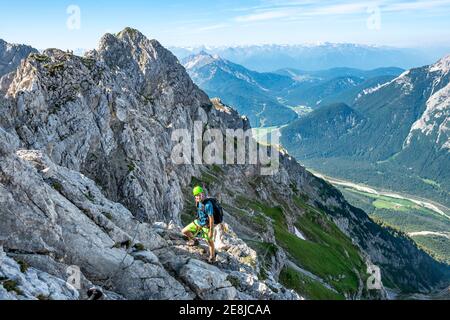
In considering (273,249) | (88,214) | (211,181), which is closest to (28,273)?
(88,214)

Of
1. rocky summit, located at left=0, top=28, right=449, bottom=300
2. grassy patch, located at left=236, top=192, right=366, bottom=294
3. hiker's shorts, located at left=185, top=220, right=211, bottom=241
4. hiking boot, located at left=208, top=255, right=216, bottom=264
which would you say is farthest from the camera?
grassy patch, located at left=236, top=192, right=366, bottom=294

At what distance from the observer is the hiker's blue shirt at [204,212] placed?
32438mm

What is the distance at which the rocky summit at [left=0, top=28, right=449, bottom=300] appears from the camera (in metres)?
25.7

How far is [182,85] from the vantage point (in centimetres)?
19538

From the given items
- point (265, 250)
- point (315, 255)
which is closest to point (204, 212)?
point (265, 250)

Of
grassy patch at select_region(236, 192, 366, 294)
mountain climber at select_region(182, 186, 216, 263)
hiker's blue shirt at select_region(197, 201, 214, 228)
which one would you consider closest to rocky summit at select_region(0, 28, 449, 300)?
grassy patch at select_region(236, 192, 366, 294)

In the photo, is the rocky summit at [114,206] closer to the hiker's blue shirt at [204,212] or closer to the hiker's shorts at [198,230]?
the hiker's shorts at [198,230]

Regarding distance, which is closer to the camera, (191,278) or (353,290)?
(191,278)

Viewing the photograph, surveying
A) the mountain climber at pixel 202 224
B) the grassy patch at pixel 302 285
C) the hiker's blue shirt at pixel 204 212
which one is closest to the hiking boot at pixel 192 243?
the mountain climber at pixel 202 224

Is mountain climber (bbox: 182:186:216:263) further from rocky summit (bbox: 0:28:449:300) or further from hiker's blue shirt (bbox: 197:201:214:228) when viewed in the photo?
rocky summit (bbox: 0:28:449:300)
